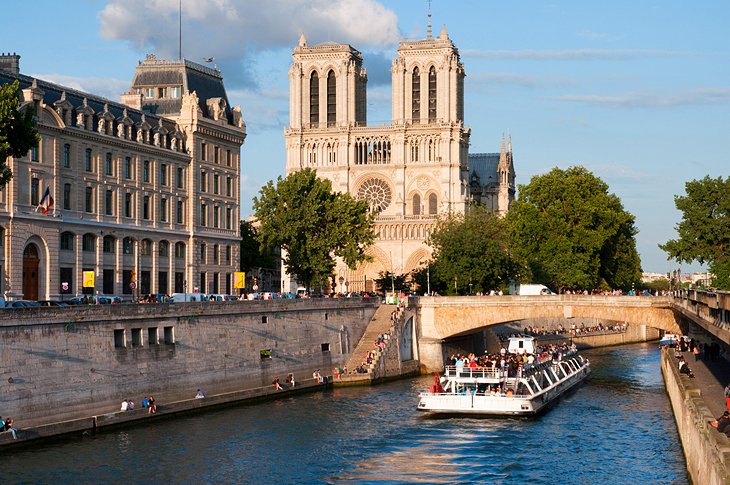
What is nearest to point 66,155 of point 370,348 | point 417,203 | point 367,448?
point 370,348

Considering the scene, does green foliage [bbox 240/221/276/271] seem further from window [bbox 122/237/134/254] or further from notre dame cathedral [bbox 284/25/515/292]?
window [bbox 122/237/134/254]

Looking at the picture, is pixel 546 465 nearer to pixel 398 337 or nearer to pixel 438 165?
pixel 398 337

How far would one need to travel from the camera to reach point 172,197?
294 feet

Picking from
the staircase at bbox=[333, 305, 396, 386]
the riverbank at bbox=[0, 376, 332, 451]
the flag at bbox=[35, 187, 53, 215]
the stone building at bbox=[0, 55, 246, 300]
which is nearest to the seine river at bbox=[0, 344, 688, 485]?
the riverbank at bbox=[0, 376, 332, 451]

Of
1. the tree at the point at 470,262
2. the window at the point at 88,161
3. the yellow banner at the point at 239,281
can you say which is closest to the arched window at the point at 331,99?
the tree at the point at 470,262

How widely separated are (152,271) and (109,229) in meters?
6.07

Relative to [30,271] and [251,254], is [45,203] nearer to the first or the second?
[30,271]

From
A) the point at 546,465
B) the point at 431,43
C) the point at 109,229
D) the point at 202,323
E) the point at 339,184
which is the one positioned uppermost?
the point at 431,43

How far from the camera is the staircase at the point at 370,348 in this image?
79875mm

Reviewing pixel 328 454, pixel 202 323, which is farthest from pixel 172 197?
pixel 328 454

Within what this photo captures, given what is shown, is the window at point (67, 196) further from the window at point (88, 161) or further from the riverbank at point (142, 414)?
the riverbank at point (142, 414)

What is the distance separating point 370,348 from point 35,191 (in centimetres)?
2592

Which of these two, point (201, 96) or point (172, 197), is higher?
point (201, 96)

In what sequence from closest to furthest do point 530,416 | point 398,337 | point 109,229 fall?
Answer: point 530,416, point 109,229, point 398,337
